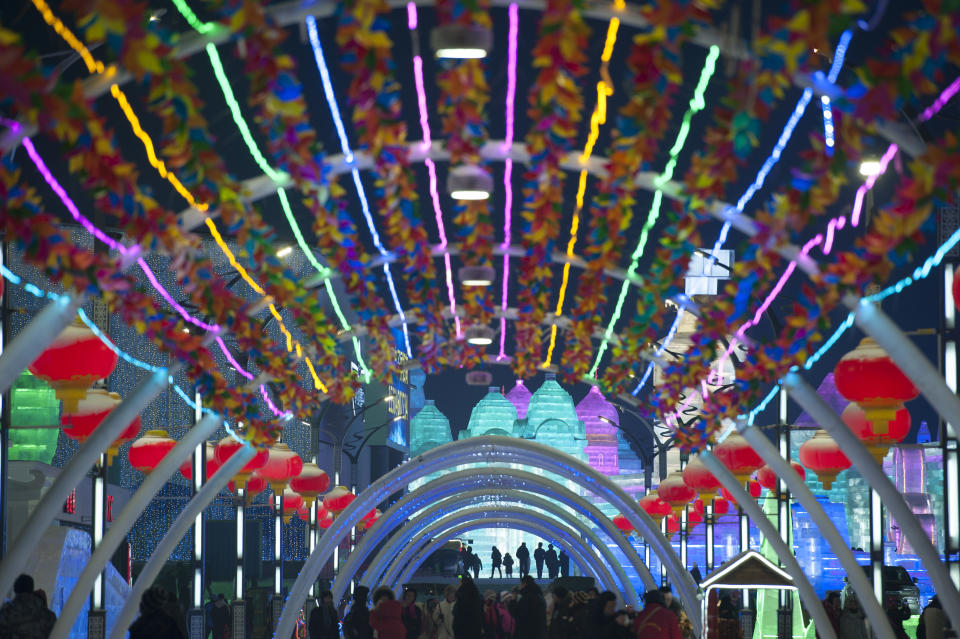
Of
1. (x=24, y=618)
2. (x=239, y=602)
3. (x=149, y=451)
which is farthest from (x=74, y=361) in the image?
(x=239, y=602)

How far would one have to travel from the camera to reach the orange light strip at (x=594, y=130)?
9111mm

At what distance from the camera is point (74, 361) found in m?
12.7

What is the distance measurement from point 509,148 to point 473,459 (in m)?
17.1

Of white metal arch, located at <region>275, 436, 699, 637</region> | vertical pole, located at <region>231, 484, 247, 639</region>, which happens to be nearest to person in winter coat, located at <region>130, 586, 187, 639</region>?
white metal arch, located at <region>275, 436, 699, 637</region>

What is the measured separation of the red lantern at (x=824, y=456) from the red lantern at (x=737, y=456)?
1.89 meters

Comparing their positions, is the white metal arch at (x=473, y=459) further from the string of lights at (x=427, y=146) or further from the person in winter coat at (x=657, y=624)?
the person in winter coat at (x=657, y=624)

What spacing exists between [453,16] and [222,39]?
5.21ft

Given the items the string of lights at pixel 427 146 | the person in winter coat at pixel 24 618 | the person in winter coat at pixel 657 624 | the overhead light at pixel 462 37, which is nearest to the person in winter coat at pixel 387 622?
the string of lights at pixel 427 146

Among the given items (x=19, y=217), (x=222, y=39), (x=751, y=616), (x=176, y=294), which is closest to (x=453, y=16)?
(x=222, y=39)

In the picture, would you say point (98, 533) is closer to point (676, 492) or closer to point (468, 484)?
point (676, 492)

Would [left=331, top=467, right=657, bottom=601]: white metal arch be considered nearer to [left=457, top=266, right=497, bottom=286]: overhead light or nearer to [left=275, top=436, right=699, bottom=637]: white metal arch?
[left=275, top=436, right=699, bottom=637]: white metal arch

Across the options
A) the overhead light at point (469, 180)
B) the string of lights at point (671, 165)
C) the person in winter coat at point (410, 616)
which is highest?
the string of lights at point (671, 165)

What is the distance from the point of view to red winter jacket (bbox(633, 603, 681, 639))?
1427 centimetres

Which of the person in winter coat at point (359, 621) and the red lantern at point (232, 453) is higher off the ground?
the red lantern at point (232, 453)
